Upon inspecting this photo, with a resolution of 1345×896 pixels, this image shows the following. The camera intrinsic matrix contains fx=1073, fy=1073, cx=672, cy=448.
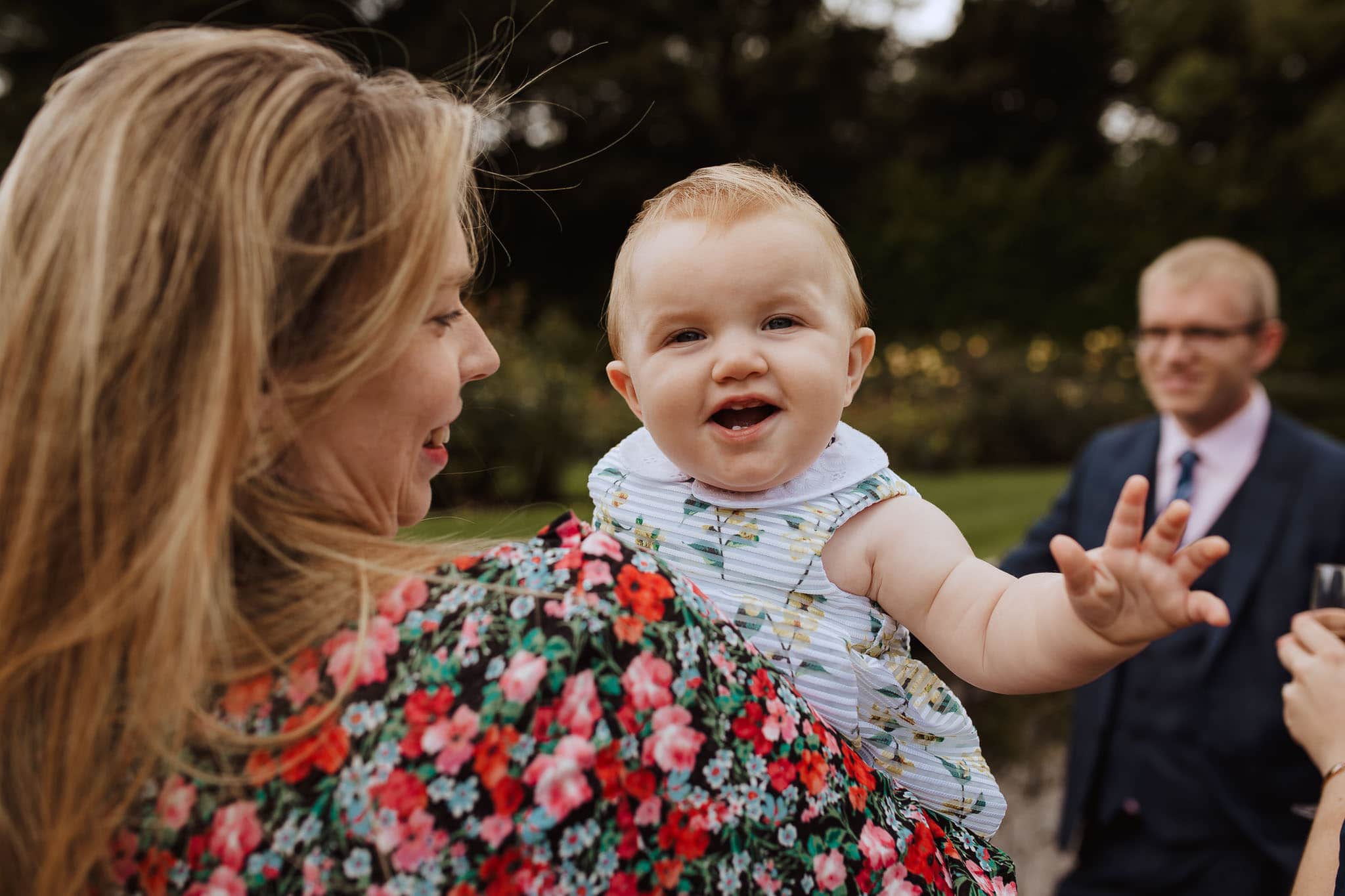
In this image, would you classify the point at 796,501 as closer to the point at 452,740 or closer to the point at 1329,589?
the point at 452,740

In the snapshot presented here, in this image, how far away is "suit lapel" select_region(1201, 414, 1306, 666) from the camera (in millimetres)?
3469

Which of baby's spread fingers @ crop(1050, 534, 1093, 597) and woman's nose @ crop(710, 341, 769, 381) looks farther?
woman's nose @ crop(710, 341, 769, 381)

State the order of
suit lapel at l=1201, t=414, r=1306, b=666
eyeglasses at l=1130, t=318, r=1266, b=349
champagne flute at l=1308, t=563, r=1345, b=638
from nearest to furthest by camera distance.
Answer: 1. champagne flute at l=1308, t=563, r=1345, b=638
2. suit lapel at l=1201, t=414, r=1306, b=666
3. eyeglasses at l=1130, t=318, r=1266, b=349

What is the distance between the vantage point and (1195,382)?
12.7 ft

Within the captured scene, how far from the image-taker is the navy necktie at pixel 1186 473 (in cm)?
377

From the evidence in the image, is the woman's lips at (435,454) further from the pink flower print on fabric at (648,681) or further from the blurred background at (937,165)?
the blurred background at (937,165)

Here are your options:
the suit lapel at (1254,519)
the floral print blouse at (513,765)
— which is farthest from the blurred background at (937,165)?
the floral print blouse at (513,765)

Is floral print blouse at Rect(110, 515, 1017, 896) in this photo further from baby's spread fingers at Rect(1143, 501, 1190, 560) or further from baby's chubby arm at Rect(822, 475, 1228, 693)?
baby's spread fingers at Rect(1143, 501, 1190, 560)

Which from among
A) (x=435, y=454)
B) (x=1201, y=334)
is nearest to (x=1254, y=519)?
(x=1201, y=334)

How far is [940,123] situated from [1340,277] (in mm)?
10243

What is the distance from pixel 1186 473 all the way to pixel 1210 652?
0.66 metres

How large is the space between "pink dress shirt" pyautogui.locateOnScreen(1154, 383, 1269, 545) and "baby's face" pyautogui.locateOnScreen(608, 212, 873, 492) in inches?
102

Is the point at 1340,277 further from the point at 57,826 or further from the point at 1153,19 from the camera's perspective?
the point at 57,826

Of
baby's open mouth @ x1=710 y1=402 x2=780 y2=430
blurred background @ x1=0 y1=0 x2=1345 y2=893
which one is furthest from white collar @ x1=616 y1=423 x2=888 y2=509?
blurred background @ x1=0 y1=0 x2=1345 y2=893
